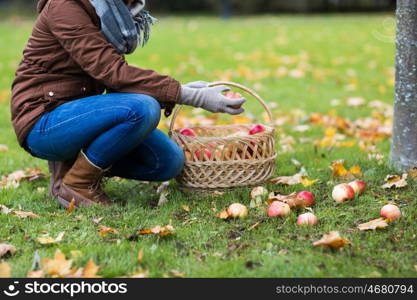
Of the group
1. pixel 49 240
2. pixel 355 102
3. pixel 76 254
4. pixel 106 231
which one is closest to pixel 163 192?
pixel 106 231

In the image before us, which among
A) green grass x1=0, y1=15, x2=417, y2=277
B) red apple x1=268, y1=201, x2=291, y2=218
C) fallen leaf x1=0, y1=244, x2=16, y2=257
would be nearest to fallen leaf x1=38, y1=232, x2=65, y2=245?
green grass x1=0, y1=15, x2=417, y2=277

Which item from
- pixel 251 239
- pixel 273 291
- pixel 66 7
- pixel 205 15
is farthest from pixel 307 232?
pixel 205 15

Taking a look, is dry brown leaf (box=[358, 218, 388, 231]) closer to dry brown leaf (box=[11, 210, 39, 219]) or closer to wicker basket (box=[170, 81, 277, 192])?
wicker basket (box=[170, 81, 277, 192])

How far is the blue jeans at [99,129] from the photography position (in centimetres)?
294

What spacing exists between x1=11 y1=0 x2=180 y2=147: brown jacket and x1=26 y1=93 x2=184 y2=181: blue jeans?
0.21 feet

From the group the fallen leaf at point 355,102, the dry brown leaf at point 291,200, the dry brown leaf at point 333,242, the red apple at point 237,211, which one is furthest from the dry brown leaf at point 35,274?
the fallen leaf at point 355,102

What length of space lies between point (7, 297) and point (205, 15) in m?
20.3

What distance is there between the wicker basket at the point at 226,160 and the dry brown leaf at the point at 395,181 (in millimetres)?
626

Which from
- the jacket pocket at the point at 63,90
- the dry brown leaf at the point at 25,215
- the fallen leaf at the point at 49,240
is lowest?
the dry brown leaf at the point at 25,215

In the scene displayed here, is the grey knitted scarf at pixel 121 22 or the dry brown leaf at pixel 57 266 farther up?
the grey knitted scarf at pixel 121 22

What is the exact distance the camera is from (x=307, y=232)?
2672 millimetres

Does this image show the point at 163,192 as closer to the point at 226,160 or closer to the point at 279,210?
the point at 226,160

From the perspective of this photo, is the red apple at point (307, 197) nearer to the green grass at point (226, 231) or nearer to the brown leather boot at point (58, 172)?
the green grass at point (226, 231)

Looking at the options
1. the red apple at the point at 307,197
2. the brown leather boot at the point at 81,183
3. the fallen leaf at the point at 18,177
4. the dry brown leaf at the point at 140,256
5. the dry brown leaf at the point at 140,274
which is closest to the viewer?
the dry brown leaf at the point at 140,274
